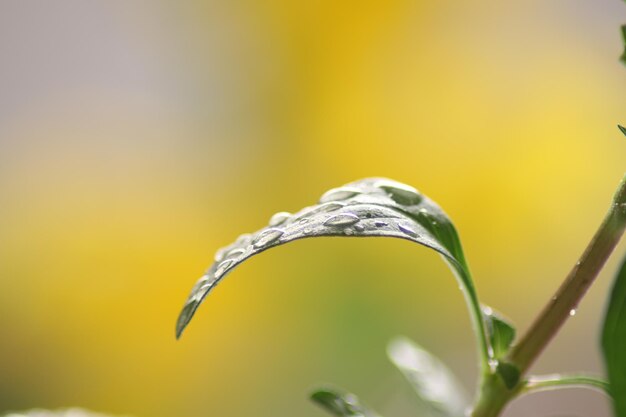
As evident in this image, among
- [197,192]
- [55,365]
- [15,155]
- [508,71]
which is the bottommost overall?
[55,365]

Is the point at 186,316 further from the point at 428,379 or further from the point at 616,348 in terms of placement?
the point at 428,379

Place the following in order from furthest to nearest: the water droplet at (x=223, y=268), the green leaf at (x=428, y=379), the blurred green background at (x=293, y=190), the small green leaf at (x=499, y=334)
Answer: the blurred green background at (x=293, y=190), the green leaf at (x=428, y=379), the small green leaf at (x=499, y=334), the water droplet at (x=223, y=268)

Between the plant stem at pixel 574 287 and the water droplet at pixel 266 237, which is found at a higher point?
the water droplet at pixel 266 237

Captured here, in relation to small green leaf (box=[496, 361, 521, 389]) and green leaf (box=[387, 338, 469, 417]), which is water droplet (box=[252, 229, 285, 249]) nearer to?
small green leaf (box=[496, 361, 521, 389])

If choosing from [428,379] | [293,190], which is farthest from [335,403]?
[293,190]

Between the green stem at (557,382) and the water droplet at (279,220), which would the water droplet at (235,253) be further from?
the green stem at (557,382)

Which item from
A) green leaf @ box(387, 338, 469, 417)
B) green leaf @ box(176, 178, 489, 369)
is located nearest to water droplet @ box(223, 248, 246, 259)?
green leaf @ box(176, 178, 489, 369)

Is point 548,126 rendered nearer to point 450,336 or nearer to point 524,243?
point 524,243

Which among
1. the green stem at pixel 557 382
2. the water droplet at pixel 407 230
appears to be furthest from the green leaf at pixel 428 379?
the water droplet at pixel 407 230

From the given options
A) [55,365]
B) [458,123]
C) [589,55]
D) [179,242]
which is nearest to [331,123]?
[458,123]
